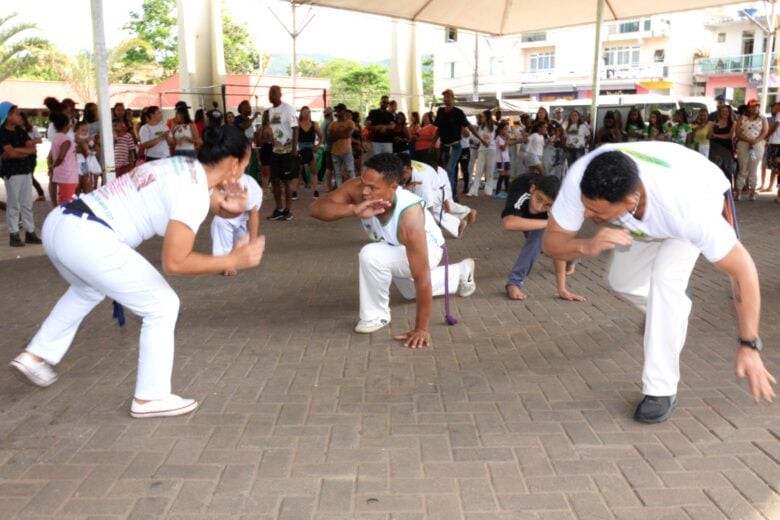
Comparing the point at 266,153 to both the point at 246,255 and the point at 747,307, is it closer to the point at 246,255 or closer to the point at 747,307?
the point at 246,255

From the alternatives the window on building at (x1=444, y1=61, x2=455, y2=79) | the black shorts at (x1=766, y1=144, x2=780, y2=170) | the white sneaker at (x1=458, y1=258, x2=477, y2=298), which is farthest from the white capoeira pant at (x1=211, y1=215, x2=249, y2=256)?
the window on building at (x1=444, y1=61, x2=455, y2=79)

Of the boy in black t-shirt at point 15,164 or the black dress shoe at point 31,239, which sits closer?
the boy in black t-shirt at point 15,164

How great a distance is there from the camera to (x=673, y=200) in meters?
2.94

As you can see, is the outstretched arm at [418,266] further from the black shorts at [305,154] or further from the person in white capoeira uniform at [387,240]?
the black shorts at [305,154]

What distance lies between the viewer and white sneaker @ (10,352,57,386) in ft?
11.8

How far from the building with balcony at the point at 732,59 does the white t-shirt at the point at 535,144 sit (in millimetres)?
38459

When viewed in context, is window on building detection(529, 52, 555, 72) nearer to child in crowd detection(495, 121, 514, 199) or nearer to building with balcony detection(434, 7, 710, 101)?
building with balcony detection(434, 7, 710, 101)

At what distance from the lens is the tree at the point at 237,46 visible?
5254 centimetres

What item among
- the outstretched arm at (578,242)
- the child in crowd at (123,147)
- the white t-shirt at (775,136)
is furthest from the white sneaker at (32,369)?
the white t-shirt at (775,136)

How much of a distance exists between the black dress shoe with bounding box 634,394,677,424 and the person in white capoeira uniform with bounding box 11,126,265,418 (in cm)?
197

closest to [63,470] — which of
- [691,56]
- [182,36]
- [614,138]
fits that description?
[614,138]

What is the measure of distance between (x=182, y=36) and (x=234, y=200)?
47.4ft

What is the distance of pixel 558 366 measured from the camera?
4.20m

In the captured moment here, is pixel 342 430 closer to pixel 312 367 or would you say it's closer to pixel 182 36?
pixel 312 367
